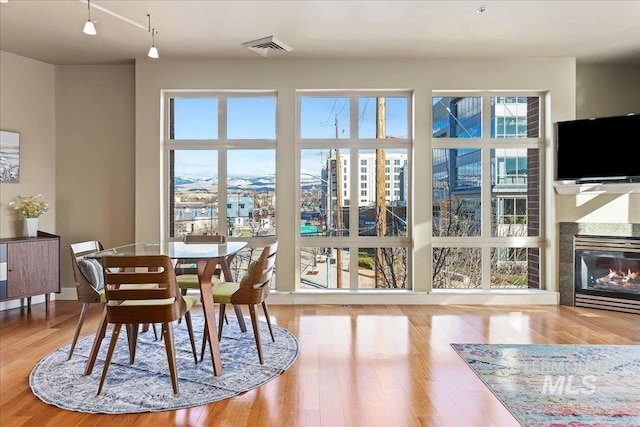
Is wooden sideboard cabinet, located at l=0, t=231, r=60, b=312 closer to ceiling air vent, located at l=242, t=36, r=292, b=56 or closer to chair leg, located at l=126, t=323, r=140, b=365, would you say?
chair leg, located at l=126, t=323, r=140, b=365

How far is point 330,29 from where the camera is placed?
156 inches

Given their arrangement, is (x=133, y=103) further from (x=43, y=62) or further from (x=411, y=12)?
(x=411, y=12)

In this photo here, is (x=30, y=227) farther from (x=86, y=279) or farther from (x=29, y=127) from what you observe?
(x=86, y=279)

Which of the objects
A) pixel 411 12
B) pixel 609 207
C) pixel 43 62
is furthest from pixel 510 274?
pixel 43 62

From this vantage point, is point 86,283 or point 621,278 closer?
point 86,283

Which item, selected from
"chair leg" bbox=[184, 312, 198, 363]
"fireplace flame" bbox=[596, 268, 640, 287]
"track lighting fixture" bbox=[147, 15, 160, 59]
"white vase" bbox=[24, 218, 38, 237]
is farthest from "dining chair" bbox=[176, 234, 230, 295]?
"fireplace flame" bbox=[596, 268, 640, 287]

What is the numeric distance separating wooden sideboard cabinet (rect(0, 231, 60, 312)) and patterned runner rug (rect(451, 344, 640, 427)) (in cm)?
448

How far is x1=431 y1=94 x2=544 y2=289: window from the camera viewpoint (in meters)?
4.93

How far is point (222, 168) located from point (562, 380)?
413 centimetres

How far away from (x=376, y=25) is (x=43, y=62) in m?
4.23

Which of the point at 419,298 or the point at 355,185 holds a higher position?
the point at 355,185

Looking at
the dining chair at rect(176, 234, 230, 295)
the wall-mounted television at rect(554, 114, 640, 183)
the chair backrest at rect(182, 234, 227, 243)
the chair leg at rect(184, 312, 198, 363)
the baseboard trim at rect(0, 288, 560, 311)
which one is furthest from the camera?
the baseboard trim at rect(0, 288, 560, 311)

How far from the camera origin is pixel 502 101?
4.96 meters

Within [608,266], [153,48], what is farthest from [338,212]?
[608,266]
